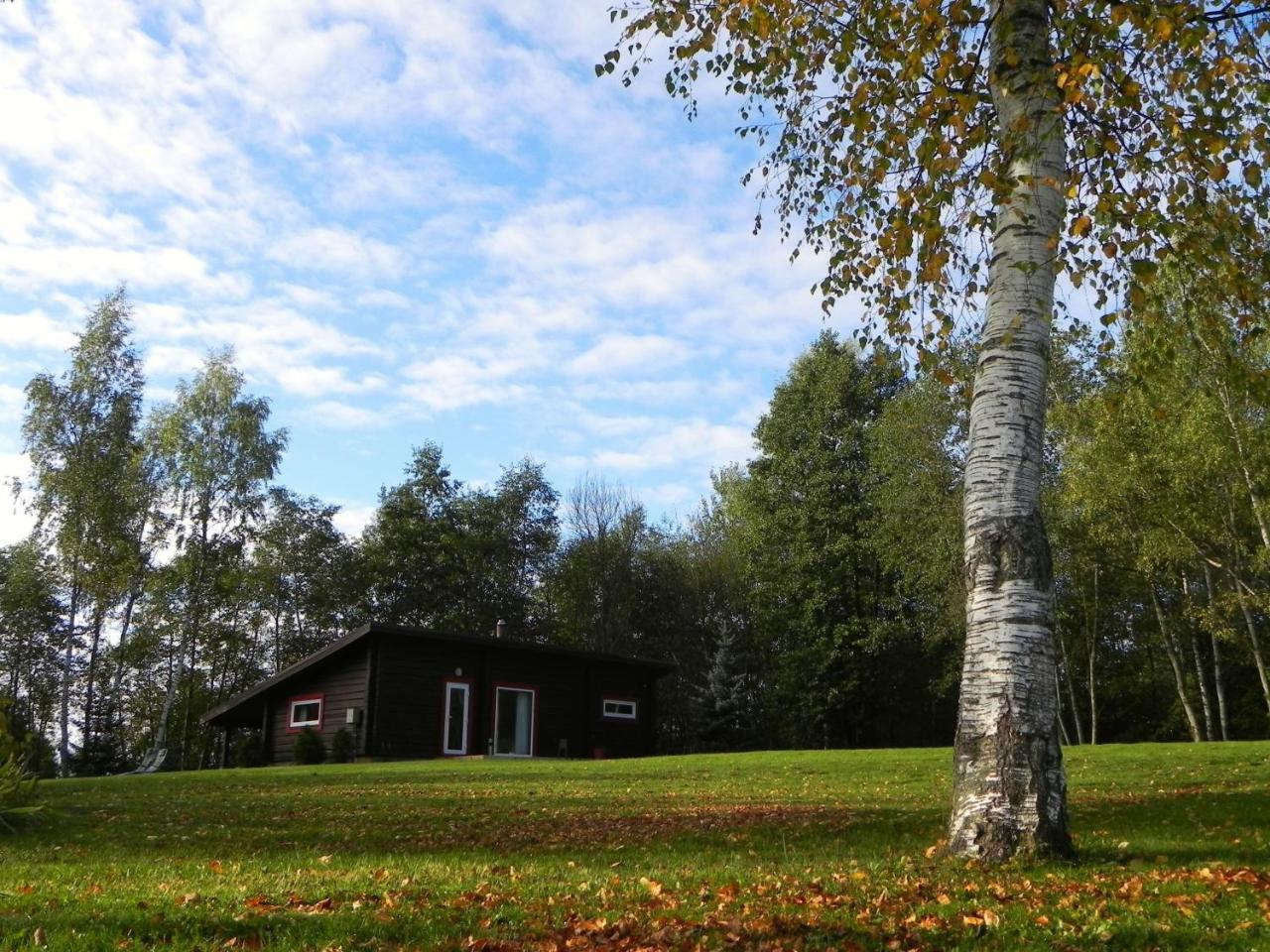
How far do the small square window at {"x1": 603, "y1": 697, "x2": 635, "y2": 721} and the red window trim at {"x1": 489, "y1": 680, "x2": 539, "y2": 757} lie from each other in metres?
2.56

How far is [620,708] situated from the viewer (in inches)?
1286

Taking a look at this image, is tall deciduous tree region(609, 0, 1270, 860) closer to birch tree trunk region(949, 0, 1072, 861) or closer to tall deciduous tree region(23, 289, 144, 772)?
birch tree trunk region(949, 0, 1072, 861)

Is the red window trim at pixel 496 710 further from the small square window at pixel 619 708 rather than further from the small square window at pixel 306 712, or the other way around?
the small square window at pixel 306 712

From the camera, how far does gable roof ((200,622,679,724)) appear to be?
91.1ft

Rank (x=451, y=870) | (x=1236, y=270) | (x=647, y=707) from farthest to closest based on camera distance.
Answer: (x=647, y=707) → (x=1236, y=270) → (x=451, y=870)

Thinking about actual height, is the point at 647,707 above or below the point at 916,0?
below

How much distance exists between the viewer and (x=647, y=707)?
109ft

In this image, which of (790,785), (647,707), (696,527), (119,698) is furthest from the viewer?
(696,527)

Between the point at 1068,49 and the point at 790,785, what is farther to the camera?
the point at 790,785

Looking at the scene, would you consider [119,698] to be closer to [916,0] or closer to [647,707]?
[647,707]

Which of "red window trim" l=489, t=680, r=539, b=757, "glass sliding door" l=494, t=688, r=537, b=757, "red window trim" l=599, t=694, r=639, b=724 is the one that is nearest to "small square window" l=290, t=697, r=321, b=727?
"red window trim" l=489, t=680, r=539, b=757

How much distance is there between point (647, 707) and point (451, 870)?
2612 cm

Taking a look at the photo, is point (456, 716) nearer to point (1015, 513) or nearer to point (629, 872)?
point (629, 872)

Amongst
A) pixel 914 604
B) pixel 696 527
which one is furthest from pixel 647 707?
pixel 696 527
